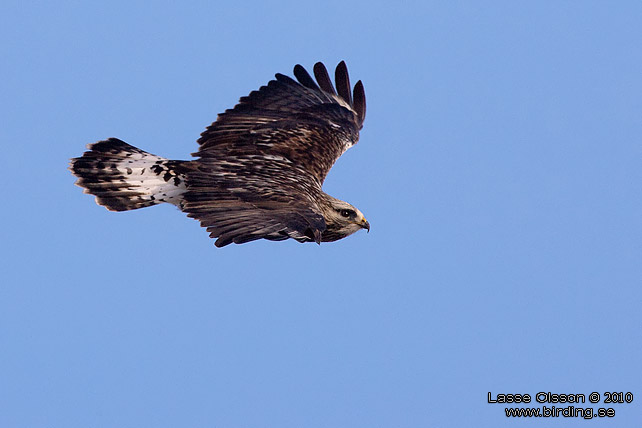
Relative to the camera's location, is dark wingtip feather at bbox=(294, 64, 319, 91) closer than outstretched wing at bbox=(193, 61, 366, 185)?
No

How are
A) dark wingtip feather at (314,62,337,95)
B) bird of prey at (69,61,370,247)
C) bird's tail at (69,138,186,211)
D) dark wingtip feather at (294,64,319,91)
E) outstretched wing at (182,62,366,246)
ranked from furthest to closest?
dark wingtip feather at (314,62,337,95)
dark wingtip feather at (294,64,319,91)
bird's tail at (69,138,186,211)
bird of prey at (69,61,370,247)
outstretched wing at (182,62,366,246)

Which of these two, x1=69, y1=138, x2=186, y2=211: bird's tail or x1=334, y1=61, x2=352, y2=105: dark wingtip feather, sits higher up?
x1=334, y1=61, x2=352, y2=105: dark wingtip feather

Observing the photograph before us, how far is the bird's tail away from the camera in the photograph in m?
10.5

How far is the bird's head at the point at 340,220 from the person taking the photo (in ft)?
34.6

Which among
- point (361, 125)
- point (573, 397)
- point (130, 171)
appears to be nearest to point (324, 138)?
point (361, 125)

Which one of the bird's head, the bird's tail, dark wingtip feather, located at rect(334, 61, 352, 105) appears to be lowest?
the bird's head

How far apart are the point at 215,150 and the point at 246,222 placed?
2.42 m

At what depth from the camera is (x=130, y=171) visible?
1084 centimetres

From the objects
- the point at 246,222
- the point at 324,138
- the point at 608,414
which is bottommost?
the point at 608,414

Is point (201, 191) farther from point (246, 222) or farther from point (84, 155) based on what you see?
point (84, 155)

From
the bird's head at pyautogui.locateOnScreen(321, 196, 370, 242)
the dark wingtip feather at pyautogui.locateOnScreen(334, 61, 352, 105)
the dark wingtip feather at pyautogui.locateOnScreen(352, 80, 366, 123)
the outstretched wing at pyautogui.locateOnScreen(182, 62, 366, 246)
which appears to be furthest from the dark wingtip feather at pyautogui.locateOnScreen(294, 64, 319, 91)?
the bird's head at pyautogui.locateOnScreen(321, 196, 370, 242)

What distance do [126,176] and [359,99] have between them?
3.41m

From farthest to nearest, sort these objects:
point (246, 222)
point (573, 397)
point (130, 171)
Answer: point (130, 171) → point (573, 397) → point (246, 222)

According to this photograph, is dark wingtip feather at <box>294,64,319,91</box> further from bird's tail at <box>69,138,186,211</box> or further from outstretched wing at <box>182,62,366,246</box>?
bird's tail at <box>69,138,186,211</box>
